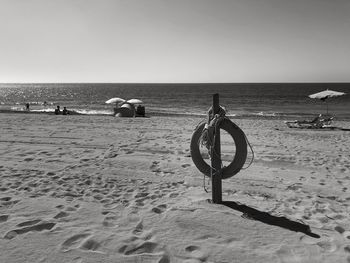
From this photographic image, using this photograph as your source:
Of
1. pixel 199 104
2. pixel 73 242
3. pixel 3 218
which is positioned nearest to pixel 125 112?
pixel 3 218

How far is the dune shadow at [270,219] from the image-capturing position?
11.6 feet

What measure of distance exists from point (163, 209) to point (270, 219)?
1484 mm

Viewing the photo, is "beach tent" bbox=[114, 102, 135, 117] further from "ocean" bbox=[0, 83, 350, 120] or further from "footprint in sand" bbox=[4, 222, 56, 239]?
"footprint in sand" bbox=[4, 222, 56, 239]

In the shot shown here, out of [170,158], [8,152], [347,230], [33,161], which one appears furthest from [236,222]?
[8,152]

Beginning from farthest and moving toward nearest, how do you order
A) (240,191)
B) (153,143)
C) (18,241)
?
(153,143) → (240,191) → (18,241)

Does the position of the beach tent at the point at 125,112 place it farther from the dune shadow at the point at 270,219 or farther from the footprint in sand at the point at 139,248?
the footprint in sand at the point at 139,248

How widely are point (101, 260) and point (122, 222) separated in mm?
800

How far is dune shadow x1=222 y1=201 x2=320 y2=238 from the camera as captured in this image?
352 cm

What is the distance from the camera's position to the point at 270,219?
381 centimetres

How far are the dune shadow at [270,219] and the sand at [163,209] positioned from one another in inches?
0.5

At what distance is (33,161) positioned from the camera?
6434 mm

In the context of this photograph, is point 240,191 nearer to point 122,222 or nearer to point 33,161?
point 122,222

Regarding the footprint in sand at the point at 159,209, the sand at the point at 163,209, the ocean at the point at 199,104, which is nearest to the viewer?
the sand at the point at 163,209

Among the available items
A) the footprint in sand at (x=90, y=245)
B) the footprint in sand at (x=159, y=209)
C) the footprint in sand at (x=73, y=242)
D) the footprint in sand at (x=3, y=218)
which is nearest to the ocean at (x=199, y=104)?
the footprint in sand at (x=159, y=209)
